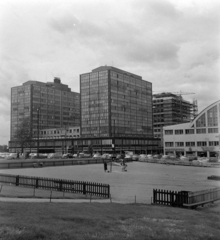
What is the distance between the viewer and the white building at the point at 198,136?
10538 centimetres

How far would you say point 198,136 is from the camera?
110 m

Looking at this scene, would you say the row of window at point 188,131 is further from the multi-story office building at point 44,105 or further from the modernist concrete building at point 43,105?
the modernist concrete building at point 43,105

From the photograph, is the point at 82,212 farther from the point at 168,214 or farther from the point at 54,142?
the point at 54,142

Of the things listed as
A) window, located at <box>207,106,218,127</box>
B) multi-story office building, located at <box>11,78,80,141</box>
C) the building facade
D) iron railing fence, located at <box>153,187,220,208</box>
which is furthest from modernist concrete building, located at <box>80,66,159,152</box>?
iron railing fence, located at <box>153,187,220,208</box>

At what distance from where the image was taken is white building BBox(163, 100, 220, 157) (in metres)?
105

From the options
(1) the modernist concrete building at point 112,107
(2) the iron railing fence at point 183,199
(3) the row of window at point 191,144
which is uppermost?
(1) the modernist concrete building at point 112,107

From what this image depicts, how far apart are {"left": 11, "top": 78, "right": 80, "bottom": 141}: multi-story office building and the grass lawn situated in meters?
143

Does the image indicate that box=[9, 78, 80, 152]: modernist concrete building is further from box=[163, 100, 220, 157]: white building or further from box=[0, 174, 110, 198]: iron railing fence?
box=[0, 174, 110, 198]: iron railing fence

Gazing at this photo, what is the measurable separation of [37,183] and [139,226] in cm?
1407

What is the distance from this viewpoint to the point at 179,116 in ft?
634

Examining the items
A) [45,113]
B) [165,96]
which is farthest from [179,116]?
[45,113]

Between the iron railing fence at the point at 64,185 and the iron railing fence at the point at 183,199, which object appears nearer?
the iron railing fence at the point at 183,199

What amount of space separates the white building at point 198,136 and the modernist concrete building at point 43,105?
71330mm

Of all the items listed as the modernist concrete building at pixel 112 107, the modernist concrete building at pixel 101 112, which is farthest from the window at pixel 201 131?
the modernist concrete building at pixel 112 107
